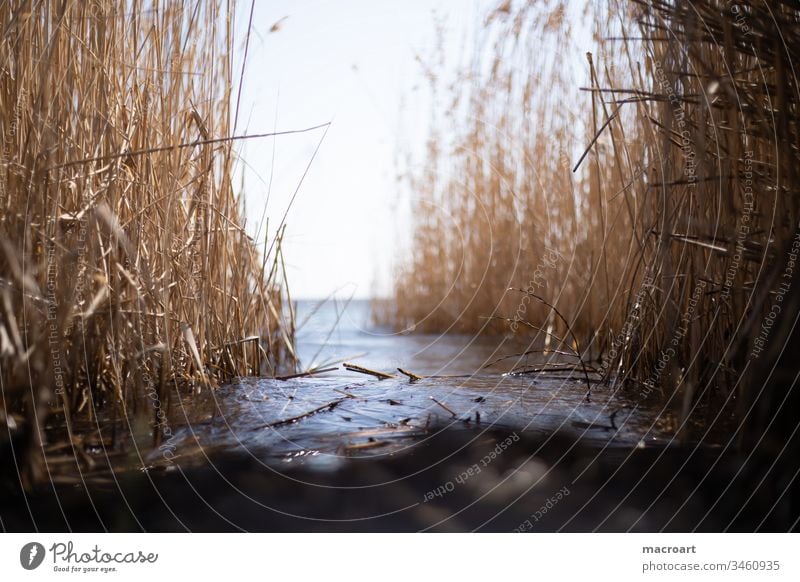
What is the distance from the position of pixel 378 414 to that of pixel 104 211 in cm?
50

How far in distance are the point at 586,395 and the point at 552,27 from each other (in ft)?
3.32

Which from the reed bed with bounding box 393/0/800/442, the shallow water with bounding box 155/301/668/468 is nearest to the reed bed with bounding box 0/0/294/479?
the shallow water with bounding box 155/301/668/468

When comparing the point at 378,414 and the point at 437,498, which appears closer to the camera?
the point at 437,498

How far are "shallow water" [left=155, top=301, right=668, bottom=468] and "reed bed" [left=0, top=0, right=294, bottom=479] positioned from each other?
0.07 m

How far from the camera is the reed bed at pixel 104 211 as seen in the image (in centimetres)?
69

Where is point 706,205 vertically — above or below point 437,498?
above

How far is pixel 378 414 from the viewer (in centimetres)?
90

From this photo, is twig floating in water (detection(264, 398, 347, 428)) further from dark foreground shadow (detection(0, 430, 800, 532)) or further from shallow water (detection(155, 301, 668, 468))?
dark foreground shadow (detection(0, 430, 800, 532))

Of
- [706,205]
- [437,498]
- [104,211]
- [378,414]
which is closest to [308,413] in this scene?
[378,414]

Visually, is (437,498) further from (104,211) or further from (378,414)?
(104,211)

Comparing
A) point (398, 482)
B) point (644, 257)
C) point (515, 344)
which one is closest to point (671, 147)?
point (644, 257)

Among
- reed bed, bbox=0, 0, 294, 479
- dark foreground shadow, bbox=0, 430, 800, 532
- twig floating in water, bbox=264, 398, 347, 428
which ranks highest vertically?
reed bed, bbox=0, 0, 294, 479

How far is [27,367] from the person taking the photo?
2.16 ft

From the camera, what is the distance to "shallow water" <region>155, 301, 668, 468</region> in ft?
2.47
